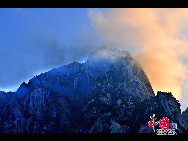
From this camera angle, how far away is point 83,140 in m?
27.2

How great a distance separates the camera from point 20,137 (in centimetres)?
2741
